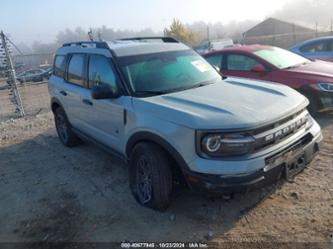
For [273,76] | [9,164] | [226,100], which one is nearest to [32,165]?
[9,164]

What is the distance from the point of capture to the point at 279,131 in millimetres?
3211

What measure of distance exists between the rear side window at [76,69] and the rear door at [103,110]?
10.8 inches

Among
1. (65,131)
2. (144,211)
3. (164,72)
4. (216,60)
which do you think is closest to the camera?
(144,211)

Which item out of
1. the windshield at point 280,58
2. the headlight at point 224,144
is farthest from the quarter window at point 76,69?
the windshield at point 280,58

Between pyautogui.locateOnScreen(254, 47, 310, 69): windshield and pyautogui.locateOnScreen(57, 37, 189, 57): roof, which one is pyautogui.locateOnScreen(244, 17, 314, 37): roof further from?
pyautogui.locateOnScreen(57, 37, 189, 57): roof

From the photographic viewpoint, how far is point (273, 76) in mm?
6594

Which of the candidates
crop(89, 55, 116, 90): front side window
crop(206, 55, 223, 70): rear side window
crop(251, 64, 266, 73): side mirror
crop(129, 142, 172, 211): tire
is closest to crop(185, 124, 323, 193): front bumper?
crop(129, 142, 172, 211): tire

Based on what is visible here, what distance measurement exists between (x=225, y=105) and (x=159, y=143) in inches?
30.2

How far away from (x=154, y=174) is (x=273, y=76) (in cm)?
420

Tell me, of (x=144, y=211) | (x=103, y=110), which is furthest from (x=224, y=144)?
(x=103, y=110)

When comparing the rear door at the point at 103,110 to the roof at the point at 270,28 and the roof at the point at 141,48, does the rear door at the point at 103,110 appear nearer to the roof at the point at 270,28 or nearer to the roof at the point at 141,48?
the roof at the point at 141,48

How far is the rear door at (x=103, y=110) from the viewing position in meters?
4.01

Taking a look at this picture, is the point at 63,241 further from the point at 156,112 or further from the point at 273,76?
the point at 273,76

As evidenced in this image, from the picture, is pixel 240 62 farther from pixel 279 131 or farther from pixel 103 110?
pixel 279 131
